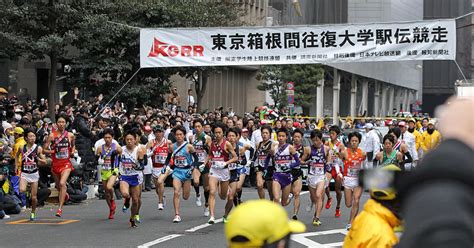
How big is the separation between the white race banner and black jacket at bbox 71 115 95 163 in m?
2.07

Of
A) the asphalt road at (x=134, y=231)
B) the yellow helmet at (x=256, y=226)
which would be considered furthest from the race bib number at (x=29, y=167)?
the yellow helmet at (x=256, y=226)

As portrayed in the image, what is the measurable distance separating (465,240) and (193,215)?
15879 mm

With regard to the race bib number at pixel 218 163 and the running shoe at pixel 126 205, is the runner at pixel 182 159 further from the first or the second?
the running shoe at pixel 126 205

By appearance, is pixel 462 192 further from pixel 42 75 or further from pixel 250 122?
pixel 42 75

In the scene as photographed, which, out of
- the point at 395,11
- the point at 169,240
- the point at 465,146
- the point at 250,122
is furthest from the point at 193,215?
the point at 395,11

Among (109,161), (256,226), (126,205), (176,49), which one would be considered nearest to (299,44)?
(176,49)

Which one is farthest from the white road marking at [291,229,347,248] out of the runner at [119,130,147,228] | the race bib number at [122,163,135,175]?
the race bib number at [122,163,135,175]

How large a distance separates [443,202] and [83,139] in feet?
66.2

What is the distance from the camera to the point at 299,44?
21.3 meters

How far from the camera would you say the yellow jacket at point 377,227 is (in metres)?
4.25

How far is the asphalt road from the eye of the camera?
44.1 ft

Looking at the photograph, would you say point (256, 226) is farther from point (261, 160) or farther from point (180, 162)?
point (180, 162)

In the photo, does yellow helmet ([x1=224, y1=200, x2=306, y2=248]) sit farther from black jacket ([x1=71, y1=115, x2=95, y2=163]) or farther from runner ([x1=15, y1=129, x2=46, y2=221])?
black jacket ([x1=71, y1=115, x2=95, y2=163])

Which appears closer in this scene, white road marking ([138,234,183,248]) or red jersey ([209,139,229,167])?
white road marking ([138,234,183,248])
